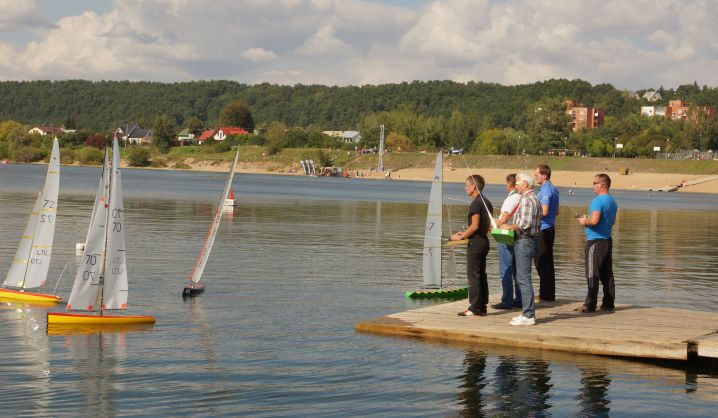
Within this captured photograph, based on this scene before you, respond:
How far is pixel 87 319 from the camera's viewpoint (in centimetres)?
1831

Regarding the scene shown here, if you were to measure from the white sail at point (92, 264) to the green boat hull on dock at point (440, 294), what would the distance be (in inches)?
295

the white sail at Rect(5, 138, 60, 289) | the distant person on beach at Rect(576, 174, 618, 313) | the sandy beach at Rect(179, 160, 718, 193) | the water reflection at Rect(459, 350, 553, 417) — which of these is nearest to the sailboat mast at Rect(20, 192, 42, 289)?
the white sail at Rect(5, 138, 60, 289)

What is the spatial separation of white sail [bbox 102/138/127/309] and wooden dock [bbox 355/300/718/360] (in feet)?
15.1

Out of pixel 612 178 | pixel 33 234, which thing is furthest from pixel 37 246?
pixel 612 178

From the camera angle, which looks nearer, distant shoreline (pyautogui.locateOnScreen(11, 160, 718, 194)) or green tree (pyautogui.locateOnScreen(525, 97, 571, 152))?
distant shoreline (pyautogui.locateOnScreen(11, 160, 718, 194))

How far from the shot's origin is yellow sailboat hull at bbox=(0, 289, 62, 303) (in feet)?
69.4

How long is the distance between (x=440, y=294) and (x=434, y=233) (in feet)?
5.06

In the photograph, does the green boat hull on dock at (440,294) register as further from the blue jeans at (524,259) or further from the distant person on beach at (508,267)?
the blue jeans at (524,259)

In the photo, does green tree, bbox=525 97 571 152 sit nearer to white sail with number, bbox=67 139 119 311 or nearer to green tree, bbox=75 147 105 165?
green tree, bbox=75 147 105 165

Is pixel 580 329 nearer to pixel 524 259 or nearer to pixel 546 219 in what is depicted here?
pixel 524 259

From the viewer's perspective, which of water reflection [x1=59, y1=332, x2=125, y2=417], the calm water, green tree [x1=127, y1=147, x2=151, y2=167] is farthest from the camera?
green tree [x1=127, y1=147, x2=151, y2=167]

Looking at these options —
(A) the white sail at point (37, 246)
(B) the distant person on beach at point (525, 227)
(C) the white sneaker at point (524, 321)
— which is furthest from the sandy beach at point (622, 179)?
(B) the distant person on beach at point (525, 227)

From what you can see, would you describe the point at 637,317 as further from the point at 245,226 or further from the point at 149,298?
the point at 245,226

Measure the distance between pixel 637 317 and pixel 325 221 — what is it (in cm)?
3341
